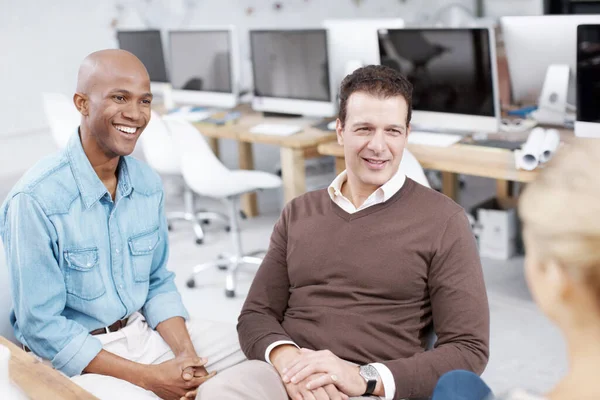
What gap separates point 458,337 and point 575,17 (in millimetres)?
2319

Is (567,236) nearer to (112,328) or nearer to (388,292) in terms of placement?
(388,292)

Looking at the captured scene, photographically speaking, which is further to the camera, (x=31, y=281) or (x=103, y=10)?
→ (x=103, y=10)

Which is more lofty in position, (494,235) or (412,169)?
(412,169)

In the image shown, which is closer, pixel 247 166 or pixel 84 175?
pixel 84 175

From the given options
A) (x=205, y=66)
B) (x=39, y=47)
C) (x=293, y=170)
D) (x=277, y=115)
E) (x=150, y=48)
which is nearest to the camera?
(x=293, y=170)

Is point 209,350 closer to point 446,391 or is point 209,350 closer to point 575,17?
point 446,391

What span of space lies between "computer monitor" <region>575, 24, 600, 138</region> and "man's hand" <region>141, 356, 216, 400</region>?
2.16m

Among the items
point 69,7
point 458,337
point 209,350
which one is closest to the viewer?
point 458,337

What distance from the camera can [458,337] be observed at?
1572 millimetres

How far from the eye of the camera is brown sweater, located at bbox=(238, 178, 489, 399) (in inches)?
61.8

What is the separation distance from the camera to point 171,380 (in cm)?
167

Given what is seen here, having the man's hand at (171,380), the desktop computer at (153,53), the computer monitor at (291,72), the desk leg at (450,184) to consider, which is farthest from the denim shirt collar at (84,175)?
the desktop computer at (153,53)

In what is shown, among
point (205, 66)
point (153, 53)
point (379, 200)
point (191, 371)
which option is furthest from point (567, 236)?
point (153, 53)

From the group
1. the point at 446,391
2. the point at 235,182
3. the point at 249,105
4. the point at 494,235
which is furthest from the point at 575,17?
the point at 446,391
